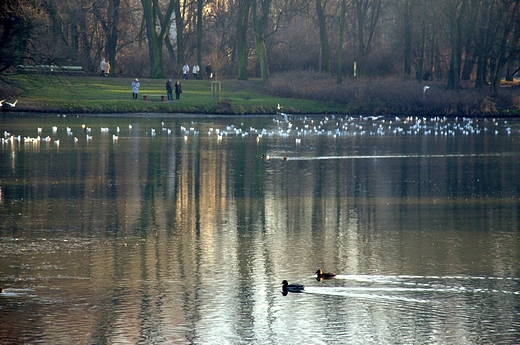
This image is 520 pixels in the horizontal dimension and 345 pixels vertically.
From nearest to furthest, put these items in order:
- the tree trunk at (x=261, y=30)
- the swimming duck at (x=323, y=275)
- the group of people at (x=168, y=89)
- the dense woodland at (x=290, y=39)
Answer: the swimming duck at (x=323, y=275)
the dense woodland at (x=290, y=39)
the group of people at (x=168, y=89)
the tree trunk at (x=261, y=30)

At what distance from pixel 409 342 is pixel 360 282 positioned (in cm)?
221

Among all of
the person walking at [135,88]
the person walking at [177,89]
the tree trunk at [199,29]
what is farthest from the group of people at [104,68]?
the person walking at [135,88]

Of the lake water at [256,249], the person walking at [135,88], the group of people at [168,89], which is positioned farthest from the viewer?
the group of people at [168,89]

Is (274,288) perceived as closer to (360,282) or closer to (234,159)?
(360,282)

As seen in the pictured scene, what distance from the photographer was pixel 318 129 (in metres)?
39.0

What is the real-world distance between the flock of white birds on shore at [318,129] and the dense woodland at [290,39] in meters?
3.91

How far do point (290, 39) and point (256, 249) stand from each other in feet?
224

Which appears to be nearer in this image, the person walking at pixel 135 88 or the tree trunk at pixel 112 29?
the person walking at pixel 135 88

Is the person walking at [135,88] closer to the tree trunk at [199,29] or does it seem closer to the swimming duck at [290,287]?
the tree trunk at [199,29]

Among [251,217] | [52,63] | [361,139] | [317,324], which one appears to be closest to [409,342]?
[317,324]

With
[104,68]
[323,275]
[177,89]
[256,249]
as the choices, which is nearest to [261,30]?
[104,68]

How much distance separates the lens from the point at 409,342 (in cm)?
823

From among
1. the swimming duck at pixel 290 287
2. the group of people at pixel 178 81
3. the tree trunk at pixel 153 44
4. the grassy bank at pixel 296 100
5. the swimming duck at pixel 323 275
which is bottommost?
the swimming duck at pixel 290 287

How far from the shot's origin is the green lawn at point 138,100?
4875 cm
